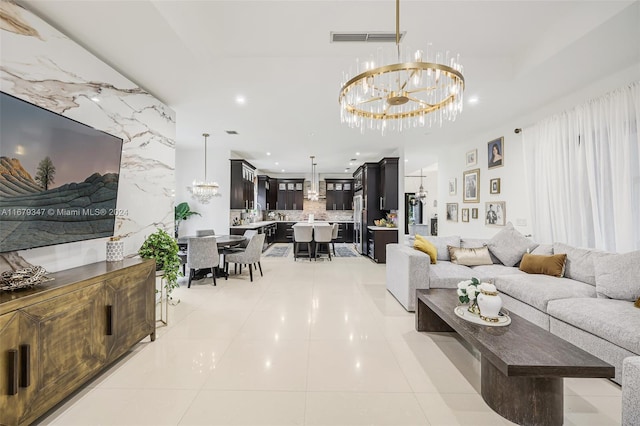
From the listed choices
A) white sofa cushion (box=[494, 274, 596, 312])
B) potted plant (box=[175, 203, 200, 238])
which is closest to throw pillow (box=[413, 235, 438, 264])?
white sofa cushion (box=[494, 274, 596, 312])

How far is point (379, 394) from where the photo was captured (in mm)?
1969

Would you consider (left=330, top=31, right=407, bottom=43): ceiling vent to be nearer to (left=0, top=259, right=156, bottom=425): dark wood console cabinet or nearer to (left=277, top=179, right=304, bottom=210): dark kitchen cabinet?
(left=0, top=259, right=156, bottom=425): dark wood console cabinet

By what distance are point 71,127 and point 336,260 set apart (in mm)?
6133

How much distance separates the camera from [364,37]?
2736mm

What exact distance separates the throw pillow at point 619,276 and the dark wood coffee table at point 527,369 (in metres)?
1.25

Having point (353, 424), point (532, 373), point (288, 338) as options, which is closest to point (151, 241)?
point (288, 338)

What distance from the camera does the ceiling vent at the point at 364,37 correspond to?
268 cm

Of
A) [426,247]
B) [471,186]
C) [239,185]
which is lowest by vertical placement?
[426,247]

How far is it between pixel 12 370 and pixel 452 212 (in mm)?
7221

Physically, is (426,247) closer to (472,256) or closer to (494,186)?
(472,256)

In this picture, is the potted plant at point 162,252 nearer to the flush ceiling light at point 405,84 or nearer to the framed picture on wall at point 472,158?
the flush ceiling light at point 405,84

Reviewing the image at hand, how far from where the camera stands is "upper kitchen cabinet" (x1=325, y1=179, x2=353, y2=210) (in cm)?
1157

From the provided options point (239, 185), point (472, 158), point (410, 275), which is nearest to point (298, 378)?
point (410, 275)

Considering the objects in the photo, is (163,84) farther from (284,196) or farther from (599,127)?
(284,196)
